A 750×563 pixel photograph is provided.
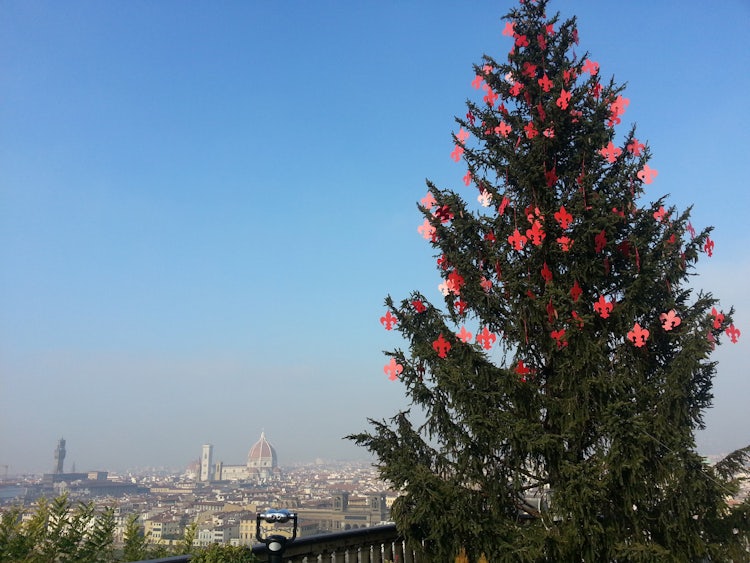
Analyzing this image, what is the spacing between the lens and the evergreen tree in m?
4.12

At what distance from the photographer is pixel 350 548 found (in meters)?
4.68

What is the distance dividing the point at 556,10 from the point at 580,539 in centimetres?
547

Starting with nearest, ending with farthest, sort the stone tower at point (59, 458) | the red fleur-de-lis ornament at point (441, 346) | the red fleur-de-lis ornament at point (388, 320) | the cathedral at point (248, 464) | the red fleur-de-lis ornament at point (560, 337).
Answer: the red fleur-de-lis ornament at point (560, 337)
the red fleur-de-lis ornament at point (441, 346)
the red fleur-de-lis ornament at point (388, 320)
the stone tower at point (59, 458)
the cathedral at point (248, 464)

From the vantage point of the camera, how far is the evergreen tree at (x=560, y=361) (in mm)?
4117

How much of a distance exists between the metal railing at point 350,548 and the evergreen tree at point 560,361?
46cm

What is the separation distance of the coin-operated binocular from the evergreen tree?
3.61 feet

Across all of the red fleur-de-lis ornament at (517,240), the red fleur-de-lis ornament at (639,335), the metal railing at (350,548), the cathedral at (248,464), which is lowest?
the cathedral at (248,464)

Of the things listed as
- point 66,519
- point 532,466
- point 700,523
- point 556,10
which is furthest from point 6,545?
point 556,10

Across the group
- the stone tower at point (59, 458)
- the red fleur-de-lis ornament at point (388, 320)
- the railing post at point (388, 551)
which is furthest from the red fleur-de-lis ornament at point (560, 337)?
the stone tower at point (59, 458)

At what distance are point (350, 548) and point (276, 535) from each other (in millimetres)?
1194

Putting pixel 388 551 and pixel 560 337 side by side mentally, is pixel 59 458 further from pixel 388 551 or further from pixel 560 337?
pixel 560 337

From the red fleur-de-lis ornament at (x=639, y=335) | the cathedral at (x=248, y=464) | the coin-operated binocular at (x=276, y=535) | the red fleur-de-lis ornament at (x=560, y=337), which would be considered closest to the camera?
the coin-operated binocular at (x=276, y=535)

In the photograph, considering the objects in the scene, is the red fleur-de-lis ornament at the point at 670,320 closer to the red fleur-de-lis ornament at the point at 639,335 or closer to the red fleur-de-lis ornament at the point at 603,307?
the red fleur-de-lis ornament at the point at 639,335

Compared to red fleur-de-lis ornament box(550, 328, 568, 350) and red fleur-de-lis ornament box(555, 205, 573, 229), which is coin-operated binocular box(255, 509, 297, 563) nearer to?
red fleur-de-lis ornament box(550, 328, 568, 350)
